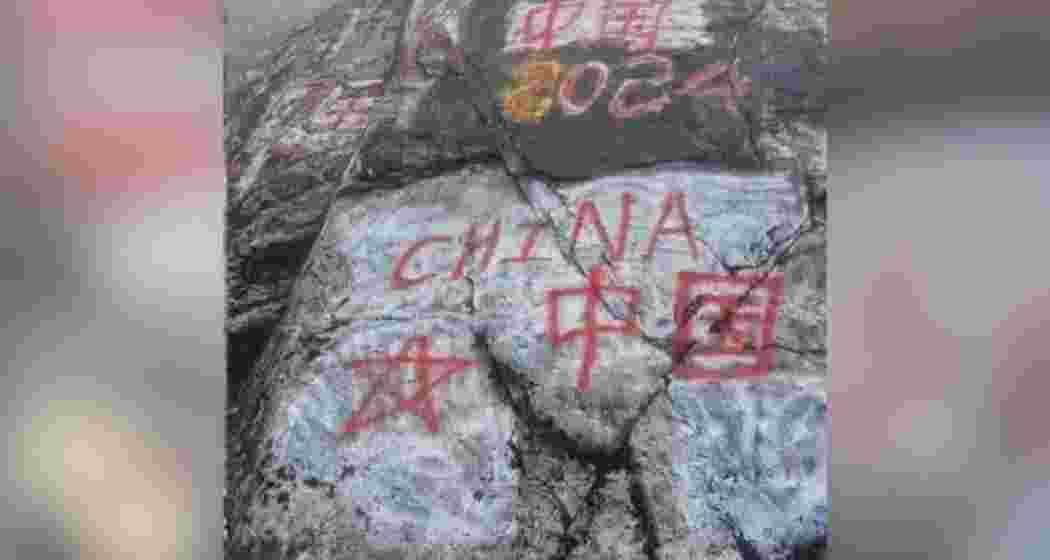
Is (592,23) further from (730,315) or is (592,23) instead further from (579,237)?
(730,315)

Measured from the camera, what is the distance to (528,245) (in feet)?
9.84

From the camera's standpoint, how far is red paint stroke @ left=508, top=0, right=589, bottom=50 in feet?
10.2

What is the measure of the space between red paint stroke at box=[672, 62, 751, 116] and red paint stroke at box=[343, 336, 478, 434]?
0.96 m

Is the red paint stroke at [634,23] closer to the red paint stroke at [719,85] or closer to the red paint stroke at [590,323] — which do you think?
the red paint stroke at [719,85]

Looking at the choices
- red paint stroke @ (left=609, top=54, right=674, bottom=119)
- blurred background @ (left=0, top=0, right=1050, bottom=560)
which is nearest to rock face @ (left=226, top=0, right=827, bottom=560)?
red paint stroke @ (left=609, top=54, right=674, bottom=119)

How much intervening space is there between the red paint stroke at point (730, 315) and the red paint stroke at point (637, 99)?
1.53 ft

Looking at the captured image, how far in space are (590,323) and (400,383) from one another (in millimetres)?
555

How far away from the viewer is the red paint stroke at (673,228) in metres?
2.92

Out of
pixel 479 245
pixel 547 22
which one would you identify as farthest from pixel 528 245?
pixel 547 22

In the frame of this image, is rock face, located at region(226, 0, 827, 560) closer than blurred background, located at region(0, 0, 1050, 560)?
No

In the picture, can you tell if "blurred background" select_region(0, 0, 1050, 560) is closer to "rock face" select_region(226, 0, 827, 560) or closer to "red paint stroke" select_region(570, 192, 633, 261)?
"rock face" select_region(226, 0, 827, 560)

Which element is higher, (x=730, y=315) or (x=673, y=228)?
(x=673, y=228)
